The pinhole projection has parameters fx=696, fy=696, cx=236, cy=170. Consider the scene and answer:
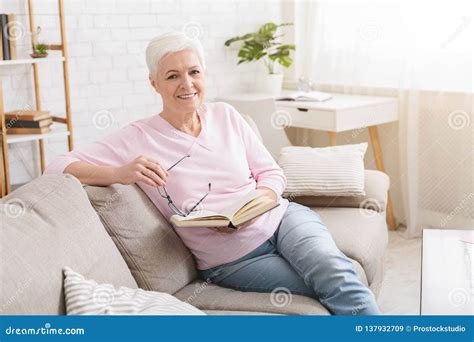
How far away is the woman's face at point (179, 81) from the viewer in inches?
85.4

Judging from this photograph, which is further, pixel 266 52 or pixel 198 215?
pixel 266 52

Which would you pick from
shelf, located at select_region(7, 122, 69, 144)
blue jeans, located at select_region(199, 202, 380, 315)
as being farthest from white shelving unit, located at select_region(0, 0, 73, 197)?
blue jeans, located at select_region(199, 202, 380, 315)

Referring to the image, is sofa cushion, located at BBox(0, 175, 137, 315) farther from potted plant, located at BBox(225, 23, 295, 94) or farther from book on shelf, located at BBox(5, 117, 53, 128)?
potted plant, located at BBox(225, 23, 295, 94)

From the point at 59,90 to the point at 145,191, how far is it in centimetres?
163

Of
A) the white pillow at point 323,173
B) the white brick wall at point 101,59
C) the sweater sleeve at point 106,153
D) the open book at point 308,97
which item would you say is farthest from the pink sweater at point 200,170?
the open book at point 308,97

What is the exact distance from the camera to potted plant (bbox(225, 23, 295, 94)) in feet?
13.6

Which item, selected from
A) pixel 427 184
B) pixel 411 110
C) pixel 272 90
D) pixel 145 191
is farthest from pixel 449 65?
pixel 145 191

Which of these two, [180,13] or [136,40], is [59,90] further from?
[180,13]

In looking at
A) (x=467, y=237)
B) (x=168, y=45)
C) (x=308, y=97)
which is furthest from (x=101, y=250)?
(x=308, y=97)

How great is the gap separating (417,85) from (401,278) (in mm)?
1079

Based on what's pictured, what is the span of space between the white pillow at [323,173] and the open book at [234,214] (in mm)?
578

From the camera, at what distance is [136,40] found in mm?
3805

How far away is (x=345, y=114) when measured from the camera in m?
3.59

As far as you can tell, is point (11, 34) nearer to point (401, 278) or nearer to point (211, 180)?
point (211, 180)
